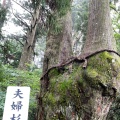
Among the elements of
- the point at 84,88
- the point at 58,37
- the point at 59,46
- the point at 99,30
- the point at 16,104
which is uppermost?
the point at 58,37

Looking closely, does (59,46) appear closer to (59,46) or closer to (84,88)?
(59,46)

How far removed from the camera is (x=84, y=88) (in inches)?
146

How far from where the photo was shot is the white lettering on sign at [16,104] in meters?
3.00

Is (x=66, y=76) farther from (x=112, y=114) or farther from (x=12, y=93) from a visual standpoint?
(x=112, y=114)

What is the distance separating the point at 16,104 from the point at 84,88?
4.05ft

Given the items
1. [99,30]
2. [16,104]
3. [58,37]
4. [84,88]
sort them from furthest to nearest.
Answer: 1. [58,37]
2. [99,30]
3. [84,88]
4. [16,104]

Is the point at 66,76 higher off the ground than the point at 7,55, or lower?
lower

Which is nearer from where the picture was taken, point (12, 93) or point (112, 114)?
point (12, 93)

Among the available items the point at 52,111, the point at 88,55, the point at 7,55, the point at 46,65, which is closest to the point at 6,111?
the point at 52,111

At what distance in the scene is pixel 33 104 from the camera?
5531 mm

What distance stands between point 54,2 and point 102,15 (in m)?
1.49

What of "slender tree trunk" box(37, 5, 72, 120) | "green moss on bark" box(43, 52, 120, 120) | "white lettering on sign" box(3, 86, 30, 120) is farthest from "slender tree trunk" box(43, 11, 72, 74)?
"white lettering on sign" box(3, 86, 30, 120)

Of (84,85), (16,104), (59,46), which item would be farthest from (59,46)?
(16,104)

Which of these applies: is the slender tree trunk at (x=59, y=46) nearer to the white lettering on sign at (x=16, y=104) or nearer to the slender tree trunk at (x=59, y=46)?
the slender tree trunk at (x=59, y=46)
